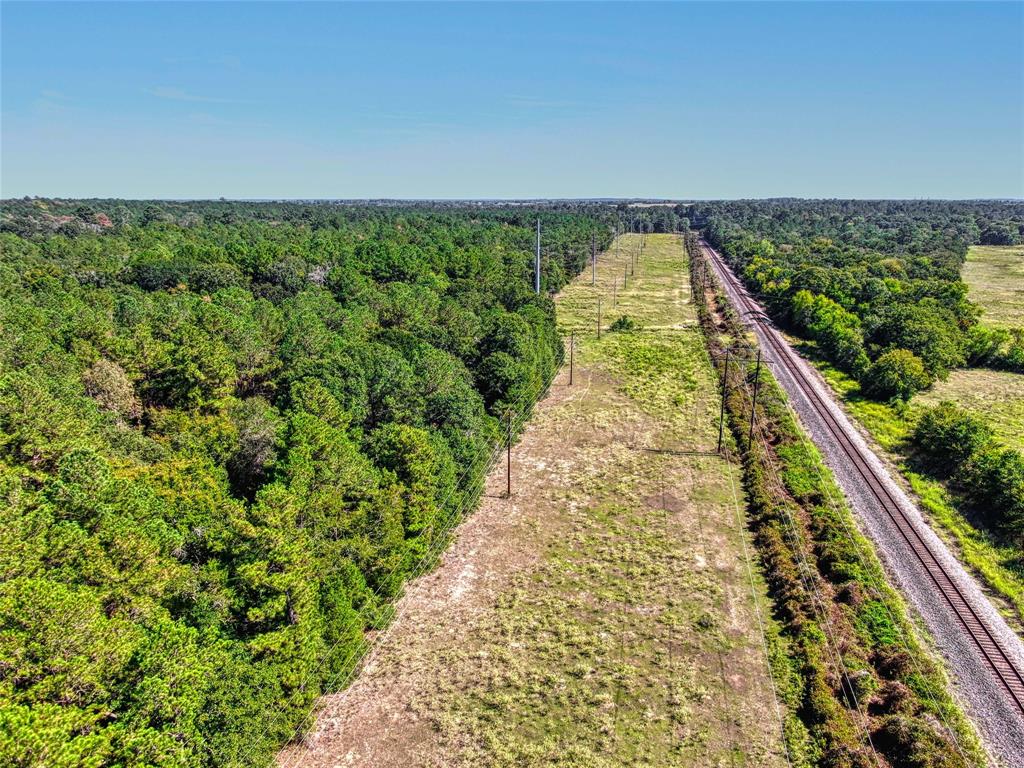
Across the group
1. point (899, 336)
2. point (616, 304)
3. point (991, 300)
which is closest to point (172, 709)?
point (899, 336)

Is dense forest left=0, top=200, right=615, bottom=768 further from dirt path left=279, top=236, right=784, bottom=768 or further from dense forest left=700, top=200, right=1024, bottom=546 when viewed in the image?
dense forest left=700, top=200, right=1024, bottom=546

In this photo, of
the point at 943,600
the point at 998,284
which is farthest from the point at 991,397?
the point at 998,284

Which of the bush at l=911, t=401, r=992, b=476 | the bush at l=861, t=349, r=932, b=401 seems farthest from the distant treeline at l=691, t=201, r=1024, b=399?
the bush at l=911, t=401, r=992, b=476

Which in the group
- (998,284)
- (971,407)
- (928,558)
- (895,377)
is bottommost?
(928,558)

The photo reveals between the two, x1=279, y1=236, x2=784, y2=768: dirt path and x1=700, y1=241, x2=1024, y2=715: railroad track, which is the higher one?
x1=700, y1=241, x2=1024, y2=715: railroad track

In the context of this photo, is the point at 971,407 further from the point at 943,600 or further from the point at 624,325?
the point at 624,325

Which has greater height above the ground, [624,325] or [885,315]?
[885,315]

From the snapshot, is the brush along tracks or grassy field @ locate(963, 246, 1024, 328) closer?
the brush along tracks

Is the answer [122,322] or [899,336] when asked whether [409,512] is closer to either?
[122,322]
